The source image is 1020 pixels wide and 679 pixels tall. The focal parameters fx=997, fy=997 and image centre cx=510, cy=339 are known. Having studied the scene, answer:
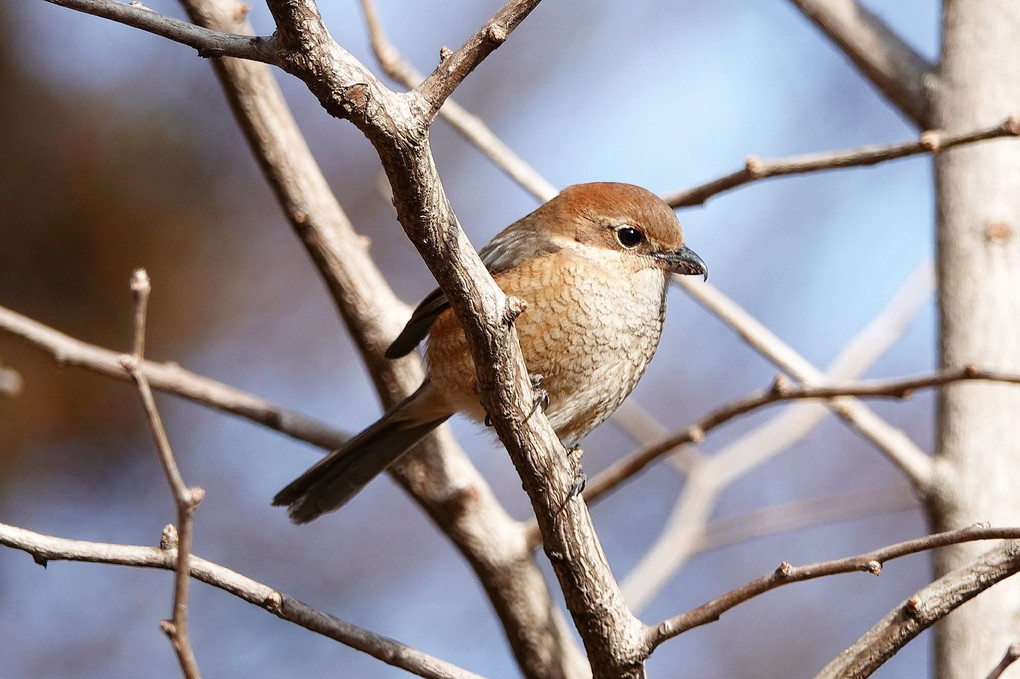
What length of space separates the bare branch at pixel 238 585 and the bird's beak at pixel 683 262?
1593mm

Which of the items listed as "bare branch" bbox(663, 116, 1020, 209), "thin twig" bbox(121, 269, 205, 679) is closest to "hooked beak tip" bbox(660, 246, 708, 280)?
"bare branch" bbox(663, 116, 1020, 209)

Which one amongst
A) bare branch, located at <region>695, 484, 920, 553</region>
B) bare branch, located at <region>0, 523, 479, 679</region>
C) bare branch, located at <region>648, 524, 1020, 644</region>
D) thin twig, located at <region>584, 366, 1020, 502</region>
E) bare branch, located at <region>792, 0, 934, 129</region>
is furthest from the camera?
bare branch, located at <region>695, 484, 920, 553</region>

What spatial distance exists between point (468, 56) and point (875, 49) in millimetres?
2299

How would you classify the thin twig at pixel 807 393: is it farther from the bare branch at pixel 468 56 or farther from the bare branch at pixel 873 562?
the bare branch at pixel 468 56

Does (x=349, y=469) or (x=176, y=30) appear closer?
(x=176, y=30)

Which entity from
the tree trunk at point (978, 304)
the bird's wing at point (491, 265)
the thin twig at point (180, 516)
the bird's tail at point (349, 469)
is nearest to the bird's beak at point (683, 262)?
the bird's wing at point (491, 265)

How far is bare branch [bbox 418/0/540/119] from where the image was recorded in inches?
70.7

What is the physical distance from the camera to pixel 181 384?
3295 mm

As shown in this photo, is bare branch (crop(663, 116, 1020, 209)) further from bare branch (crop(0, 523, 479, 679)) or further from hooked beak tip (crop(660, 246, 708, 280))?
bare branch (crop(0, 523, 479, 679))

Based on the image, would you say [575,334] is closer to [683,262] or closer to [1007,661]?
[683,262]

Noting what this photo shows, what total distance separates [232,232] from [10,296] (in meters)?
1.34

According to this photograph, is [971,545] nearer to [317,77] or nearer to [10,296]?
[317,77]

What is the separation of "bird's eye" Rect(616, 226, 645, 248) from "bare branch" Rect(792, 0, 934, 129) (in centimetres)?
107

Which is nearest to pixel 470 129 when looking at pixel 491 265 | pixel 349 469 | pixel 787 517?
pixel 491 265
